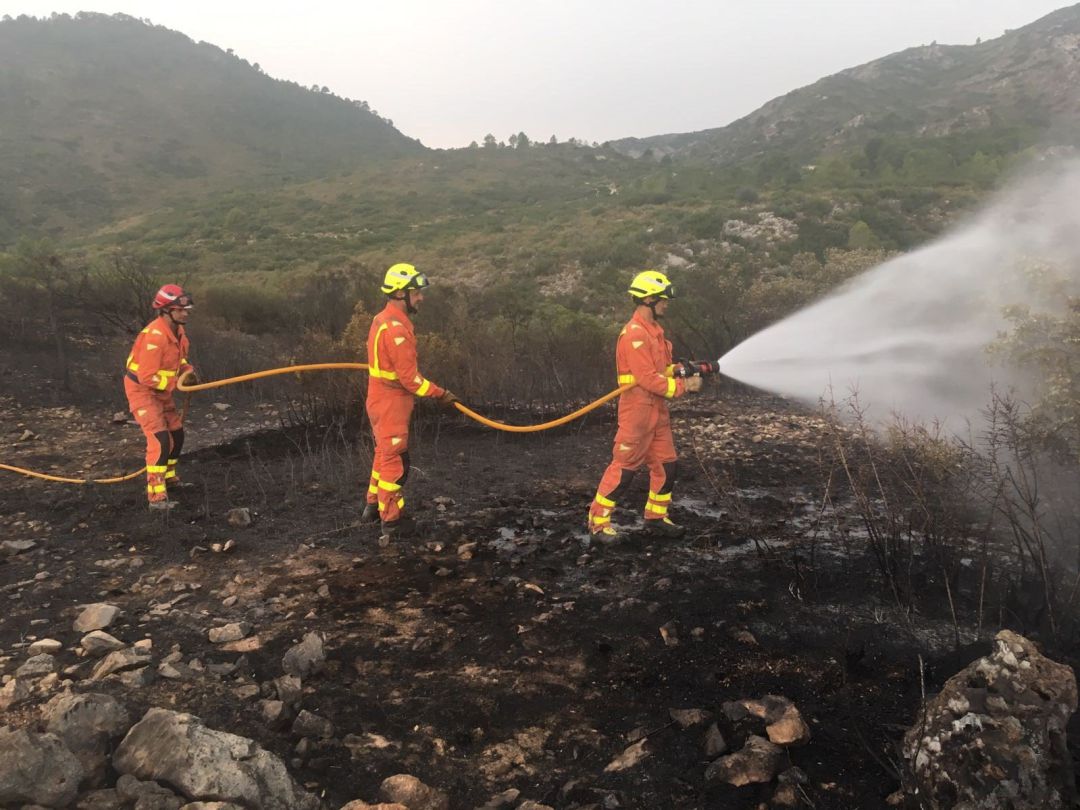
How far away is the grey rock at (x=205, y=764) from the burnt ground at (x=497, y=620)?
0.74 ft

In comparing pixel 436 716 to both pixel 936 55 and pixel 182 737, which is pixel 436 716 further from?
pixel 936 55

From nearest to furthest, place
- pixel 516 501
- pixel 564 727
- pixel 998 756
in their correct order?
1. pixel 998 756
2. pixel 564 727
3. pixel 516 501

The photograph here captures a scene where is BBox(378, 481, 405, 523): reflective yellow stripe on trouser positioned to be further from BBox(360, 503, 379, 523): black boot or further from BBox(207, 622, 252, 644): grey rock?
BBox(207, 622, 252, 644): grey rock

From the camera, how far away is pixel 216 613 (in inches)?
163

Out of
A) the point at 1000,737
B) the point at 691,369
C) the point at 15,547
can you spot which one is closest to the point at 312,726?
the point at 1000,737

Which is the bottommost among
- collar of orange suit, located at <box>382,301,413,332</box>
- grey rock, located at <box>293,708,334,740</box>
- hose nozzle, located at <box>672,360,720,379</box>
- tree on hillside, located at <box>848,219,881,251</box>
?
grey rock, located at <box>293,708,334,740</box>

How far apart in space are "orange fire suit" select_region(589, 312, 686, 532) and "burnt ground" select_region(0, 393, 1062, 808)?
0.51 m

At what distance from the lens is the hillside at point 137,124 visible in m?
58.6

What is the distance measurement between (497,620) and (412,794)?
1.53 metres

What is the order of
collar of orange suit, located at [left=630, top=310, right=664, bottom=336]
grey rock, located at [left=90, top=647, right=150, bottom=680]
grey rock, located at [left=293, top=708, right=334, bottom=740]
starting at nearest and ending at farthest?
1. grey rock, located at [left=293, top=708, right=334, bottom=740]
2. grey rock, located at [left=90, top=647, right=150, bottom=680]
3. collar of orange suit, located at [left=630, top=310, right=664, bottom=336]

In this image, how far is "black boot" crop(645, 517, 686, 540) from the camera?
5.48 m

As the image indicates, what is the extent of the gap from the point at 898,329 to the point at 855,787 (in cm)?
834

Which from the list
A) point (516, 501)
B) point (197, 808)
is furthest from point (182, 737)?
point (516, 501)

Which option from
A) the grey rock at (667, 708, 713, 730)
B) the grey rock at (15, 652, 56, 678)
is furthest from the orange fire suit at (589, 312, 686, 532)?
the grey rock at (15, 652, 56, 678)
